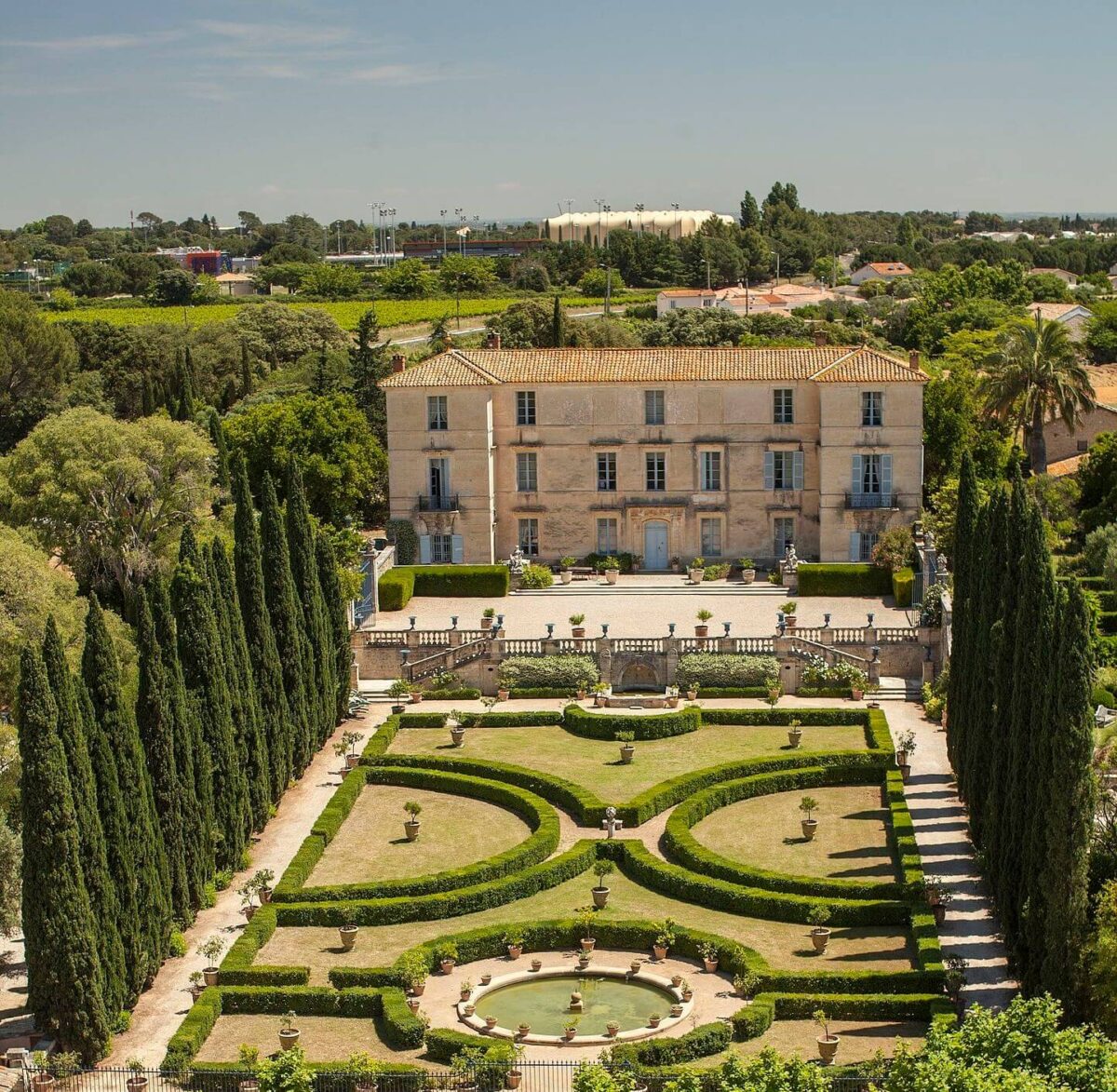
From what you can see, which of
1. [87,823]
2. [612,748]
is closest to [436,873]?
[87,823]

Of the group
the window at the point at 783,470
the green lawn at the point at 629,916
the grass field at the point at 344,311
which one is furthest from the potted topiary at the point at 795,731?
the grass field at the point at 344,311

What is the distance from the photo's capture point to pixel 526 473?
7100 cm

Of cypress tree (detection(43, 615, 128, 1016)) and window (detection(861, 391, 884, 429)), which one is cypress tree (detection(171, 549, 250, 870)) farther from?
window (detection(861, 391, 884, 429))

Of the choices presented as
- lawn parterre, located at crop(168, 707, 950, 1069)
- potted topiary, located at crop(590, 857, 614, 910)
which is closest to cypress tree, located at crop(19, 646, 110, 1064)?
lawn parterre, located at crop(168, 707, 950, 1069)

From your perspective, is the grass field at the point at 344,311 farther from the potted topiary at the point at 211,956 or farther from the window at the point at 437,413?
the potted topiary at the point at 211,956

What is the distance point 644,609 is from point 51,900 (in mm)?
32710

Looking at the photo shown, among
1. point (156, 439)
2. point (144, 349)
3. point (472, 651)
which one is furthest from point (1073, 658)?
point (144, 349)

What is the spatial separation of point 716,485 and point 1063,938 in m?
38.7

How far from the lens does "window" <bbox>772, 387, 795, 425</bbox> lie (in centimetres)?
6969

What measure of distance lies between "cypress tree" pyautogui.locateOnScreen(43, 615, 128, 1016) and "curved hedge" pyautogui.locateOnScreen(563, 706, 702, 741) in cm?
2064

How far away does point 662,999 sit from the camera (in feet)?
117

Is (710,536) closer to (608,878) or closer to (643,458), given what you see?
(643,458)

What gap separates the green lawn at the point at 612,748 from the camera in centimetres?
5000

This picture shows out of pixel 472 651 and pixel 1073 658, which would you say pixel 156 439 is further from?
pixel 1073 658
